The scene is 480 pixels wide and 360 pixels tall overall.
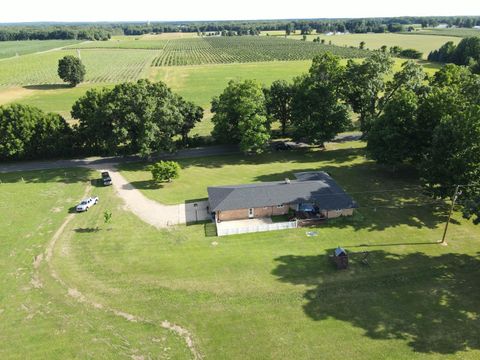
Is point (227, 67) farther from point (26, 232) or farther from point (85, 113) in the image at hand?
point (26, 232)

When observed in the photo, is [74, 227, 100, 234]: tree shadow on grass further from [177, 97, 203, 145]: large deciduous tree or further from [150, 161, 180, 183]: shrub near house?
[177, 97, 203, 145]: large deciduous tree

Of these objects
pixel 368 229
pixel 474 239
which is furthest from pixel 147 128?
pixel 474 239

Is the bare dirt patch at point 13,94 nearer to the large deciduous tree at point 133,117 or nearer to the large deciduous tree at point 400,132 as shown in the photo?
the large deciduous tree at point 133,117

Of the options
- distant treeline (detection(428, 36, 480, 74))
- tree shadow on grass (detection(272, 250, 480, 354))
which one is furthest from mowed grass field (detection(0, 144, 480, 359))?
distant treeline (detection(428, 36, 480, 74))

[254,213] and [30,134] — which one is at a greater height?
[30,134]

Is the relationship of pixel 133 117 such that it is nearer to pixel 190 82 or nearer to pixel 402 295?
pixel 402 295

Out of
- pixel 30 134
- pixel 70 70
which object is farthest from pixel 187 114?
pixel 70 70
